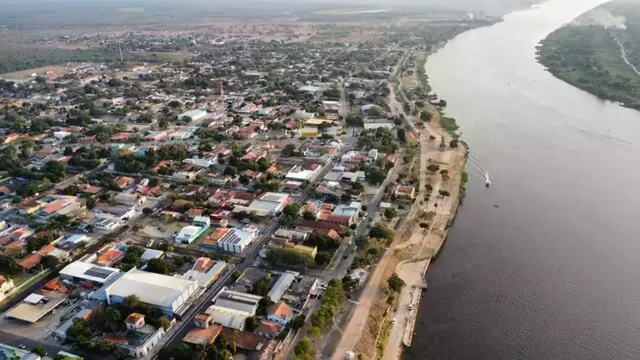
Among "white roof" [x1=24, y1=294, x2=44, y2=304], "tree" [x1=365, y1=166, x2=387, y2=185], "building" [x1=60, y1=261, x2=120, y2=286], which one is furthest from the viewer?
"tree" [x1=365, y1=166, x2=387, y2=185]

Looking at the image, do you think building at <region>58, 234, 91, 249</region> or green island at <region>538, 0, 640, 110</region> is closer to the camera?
building at <region>58, 234, 91, 249</region>

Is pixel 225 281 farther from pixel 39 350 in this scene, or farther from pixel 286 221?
pixel 39 350

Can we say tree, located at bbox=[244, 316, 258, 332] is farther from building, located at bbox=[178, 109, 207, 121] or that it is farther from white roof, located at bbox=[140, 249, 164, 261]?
building, located at bbox=[178, 109, 207, 121]

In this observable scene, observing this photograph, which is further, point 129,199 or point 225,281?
point 129,199

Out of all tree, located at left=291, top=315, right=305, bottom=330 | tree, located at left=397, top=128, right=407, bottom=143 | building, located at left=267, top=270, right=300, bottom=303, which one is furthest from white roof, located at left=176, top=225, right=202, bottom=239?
tree, located at left=397, top=128, right=407, bottom=143

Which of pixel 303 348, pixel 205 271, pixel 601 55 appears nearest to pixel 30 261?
pixel 205 271

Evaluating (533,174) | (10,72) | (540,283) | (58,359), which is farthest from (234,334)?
(10,72)

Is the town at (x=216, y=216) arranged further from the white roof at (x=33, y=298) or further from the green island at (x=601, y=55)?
the green island at (x=601, y=55)

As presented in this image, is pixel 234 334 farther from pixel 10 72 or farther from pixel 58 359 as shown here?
pixel 10 72
